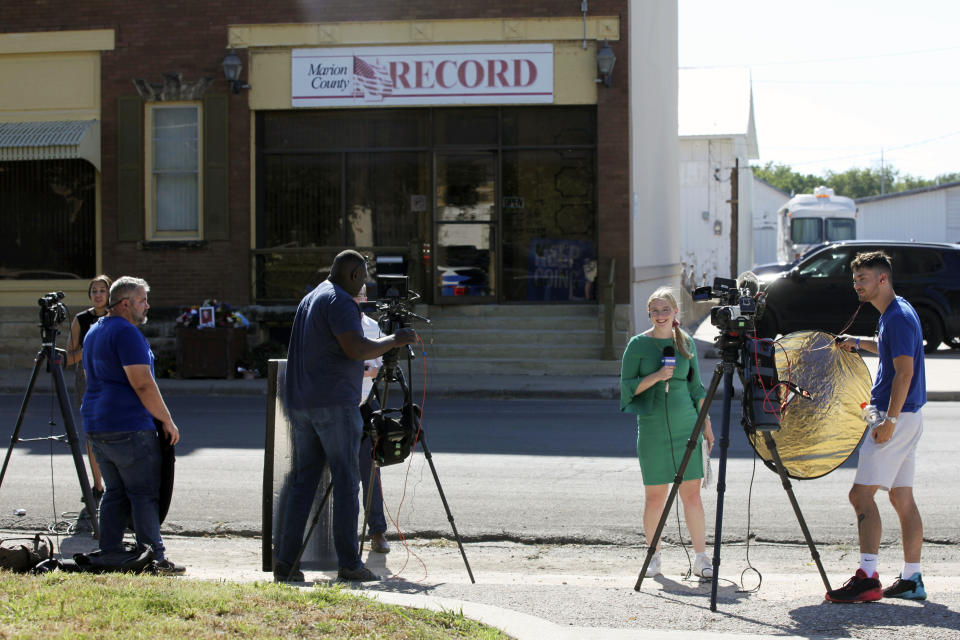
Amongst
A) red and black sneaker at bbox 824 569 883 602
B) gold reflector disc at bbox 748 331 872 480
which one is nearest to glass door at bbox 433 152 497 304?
gold reflector disc at bbox 748 331 872 480

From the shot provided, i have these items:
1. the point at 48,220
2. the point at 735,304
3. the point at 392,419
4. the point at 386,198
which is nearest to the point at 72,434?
the point at 392,419

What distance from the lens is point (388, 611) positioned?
4738mm

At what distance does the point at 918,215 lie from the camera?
56969mm

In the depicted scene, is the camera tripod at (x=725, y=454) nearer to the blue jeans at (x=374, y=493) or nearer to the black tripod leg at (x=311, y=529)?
the black tripod leg at (x=311, y=529)

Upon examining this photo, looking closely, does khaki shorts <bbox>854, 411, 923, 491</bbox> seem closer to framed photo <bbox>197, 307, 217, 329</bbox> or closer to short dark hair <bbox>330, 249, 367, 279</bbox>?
short dark hair <bbox>330, 249, 367, 279</bbox>

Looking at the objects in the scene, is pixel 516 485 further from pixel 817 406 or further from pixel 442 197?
pixel 442 197

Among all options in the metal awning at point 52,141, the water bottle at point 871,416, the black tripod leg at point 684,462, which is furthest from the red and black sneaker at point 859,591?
the metal awning at point 52,141

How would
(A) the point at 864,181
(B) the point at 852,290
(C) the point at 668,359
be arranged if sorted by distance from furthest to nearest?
(A) the point at 864,181 < (B) the point at 852,290 < (C) the point at 668,359

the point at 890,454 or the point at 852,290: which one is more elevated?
the point at 852,290

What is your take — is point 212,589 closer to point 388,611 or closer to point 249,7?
point 388,611

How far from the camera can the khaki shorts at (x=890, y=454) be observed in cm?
554

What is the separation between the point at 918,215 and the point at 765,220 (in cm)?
1153

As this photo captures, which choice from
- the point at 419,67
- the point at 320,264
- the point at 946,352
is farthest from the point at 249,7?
the point at 946,352

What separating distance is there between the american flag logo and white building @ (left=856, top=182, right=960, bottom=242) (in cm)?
4272
